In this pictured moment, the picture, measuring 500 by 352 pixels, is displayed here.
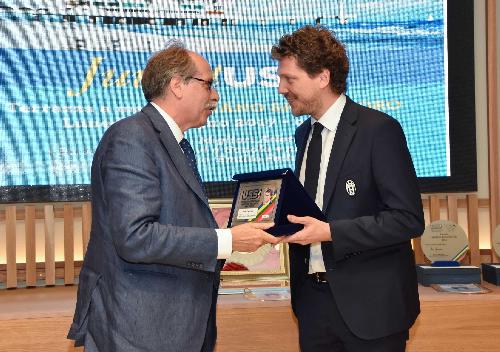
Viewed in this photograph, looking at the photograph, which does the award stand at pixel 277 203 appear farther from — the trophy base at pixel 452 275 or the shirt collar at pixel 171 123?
the trophy base at pixel 452 275

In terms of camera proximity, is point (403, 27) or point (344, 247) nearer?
point (344, 247)

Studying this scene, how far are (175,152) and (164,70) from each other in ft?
0.98

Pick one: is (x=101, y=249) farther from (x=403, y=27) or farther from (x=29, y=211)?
(x=403, y=27)

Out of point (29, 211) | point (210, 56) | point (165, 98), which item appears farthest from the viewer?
point (210, 56)

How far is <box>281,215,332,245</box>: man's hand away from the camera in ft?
7.28

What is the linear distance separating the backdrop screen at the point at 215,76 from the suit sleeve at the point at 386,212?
1.92 metres

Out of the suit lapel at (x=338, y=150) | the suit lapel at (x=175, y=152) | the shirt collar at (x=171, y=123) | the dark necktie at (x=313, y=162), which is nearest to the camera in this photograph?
the suit lapel at (x=175, y=152)

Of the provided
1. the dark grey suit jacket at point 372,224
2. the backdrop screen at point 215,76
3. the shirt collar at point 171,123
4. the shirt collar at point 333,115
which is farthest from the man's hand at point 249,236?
the backdrop screen at point 215,76

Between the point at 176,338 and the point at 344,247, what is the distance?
2.10ft

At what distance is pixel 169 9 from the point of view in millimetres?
4047

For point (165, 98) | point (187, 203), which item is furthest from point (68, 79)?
point (187, 203)

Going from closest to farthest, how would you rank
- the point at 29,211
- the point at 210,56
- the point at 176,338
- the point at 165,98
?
the point at 176,338 < the point at 165,98 < the point at 29,211 < the point at 210,56

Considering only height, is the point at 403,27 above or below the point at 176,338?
above

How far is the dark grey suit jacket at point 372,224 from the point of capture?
87.5 inches
